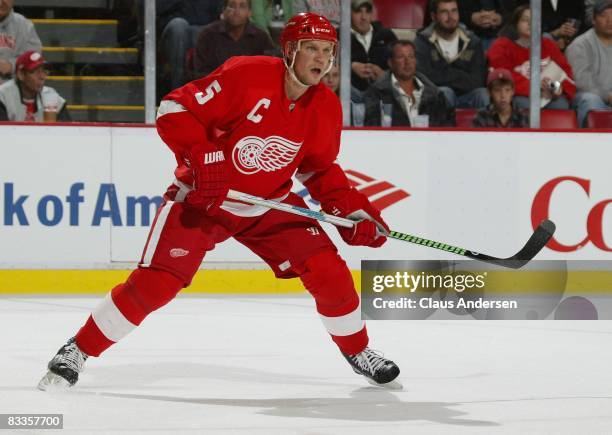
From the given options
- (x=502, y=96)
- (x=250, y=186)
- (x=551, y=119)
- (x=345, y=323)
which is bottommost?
(x=345, y=323)

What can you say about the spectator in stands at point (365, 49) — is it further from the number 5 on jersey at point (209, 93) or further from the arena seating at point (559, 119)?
the number 5 on jersey at point (209, 93)

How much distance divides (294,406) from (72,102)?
10.1 feet

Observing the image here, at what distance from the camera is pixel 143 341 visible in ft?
13.9

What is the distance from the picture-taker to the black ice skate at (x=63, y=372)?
3248 millimetres

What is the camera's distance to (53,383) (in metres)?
3.26

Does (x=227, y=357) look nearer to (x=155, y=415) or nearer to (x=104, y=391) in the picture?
(x=104, y=391)

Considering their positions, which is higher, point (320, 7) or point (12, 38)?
point (320, 7)

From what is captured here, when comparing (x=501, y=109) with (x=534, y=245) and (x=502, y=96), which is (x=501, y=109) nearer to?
(x=502, y=96)

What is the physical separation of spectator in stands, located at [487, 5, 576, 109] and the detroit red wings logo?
2.87 meters

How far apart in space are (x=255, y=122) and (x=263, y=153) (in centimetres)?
8

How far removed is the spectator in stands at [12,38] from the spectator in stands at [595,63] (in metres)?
2.61

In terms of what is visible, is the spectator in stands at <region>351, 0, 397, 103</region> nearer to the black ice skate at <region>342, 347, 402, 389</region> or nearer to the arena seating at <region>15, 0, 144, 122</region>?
the arena seating at <region>15, 0, 144, 122</region>

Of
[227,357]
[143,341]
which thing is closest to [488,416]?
[227,357]

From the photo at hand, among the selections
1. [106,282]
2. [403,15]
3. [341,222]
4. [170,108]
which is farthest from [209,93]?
[403,15]
